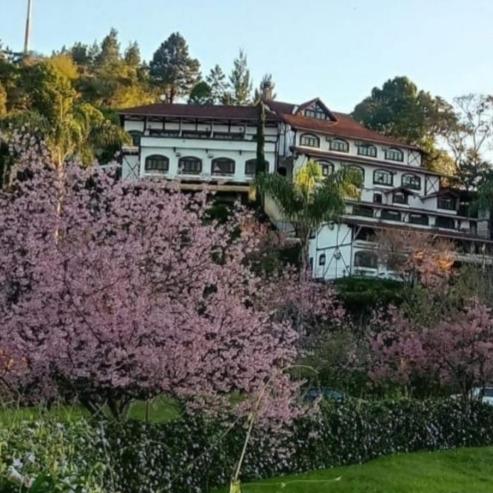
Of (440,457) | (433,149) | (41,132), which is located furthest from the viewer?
(433,149)

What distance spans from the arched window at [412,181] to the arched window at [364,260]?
13441 mm

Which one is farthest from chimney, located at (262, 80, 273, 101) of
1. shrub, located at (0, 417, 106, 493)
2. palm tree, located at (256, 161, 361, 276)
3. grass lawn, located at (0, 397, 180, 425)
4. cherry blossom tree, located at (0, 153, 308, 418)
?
shrub, located at (0, 417, 106, 493)

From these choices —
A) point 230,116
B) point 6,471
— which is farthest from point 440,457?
point 230,116

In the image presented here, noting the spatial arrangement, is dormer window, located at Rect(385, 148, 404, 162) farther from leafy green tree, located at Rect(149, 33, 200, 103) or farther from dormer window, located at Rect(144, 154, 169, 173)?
leafy green tree, located at Rect(149, 33, 200, 103)

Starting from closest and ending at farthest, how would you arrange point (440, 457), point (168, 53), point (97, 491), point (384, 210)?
point (97, 491) → point (440, 457) → point (384, 210) → point (168, 53)

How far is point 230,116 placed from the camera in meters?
50.3

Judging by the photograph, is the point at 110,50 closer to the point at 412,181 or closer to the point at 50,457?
the point at 412,181

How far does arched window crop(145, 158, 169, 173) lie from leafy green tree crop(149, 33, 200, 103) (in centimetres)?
2314

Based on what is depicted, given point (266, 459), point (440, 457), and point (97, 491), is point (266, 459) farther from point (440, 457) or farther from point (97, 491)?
point (97, 491)

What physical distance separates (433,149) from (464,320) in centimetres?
4446

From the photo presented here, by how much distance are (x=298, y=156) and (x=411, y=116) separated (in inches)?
619

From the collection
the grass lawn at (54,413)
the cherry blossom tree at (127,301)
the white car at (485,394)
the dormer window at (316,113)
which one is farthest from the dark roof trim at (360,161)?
the cherry blossom tree at (127,301)

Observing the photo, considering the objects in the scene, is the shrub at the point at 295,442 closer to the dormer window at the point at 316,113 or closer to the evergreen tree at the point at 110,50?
the dormer window at the point at 316,113

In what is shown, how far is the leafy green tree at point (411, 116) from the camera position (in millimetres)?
59031
